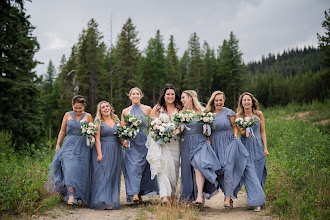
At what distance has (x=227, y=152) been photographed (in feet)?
23.1

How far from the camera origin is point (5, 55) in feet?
55.8

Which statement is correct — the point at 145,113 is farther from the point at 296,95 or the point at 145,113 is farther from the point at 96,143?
the point at 296,95

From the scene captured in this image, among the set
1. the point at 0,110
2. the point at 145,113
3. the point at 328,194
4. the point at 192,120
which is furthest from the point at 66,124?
the point at 0,110

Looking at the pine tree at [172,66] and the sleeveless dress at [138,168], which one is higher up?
the pine tree at [172,66]

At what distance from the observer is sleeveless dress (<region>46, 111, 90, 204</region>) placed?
713 cm

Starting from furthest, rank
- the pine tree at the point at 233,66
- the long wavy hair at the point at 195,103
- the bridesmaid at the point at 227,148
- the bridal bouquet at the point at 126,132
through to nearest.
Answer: the pine tree at the point at 233,66, the long wavy hair at the point at 195,103, the bridal bouquet at the point at 126,132, the bridesmaid at the point at 227,148

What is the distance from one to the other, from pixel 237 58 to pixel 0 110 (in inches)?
1514

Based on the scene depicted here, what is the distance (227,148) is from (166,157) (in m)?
1.41

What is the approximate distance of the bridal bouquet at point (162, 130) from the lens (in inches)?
273

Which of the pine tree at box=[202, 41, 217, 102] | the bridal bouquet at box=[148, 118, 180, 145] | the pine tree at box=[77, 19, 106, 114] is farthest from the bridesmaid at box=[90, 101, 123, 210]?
the pine tree at box=[202, 41, 217, 102]

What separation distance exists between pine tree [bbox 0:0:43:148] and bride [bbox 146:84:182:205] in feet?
36.0

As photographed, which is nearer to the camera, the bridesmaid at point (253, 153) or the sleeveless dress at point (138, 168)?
the bridesmaid at point (253, 153)

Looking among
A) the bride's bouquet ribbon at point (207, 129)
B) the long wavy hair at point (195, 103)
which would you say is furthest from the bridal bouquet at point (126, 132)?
the bride's bouquet ribbon at point (207, 129)

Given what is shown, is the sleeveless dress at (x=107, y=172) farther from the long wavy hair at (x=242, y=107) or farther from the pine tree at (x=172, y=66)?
the pine tree at (x=172, y=66)
